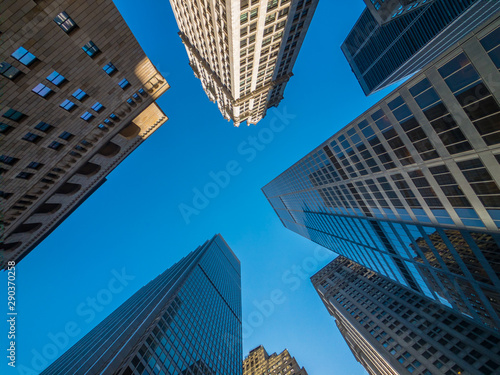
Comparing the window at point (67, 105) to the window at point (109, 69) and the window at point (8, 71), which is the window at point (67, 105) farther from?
the window at point (109, 69)

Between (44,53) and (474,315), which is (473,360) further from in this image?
(44,53)

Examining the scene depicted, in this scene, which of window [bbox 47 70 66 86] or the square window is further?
the square window

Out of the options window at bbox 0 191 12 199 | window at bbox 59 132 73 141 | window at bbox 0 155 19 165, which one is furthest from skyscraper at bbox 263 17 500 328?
window at bbox 0 191 12 199

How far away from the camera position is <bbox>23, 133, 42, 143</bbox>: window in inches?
819

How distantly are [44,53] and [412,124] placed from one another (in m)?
36.4

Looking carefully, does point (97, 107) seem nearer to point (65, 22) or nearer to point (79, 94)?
point (79, 94)

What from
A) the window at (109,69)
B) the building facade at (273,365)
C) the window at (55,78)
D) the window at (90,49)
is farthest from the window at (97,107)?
the building facade at (273,365)

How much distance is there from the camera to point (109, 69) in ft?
79.0

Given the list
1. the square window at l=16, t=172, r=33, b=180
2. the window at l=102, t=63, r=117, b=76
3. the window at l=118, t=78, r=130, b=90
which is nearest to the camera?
the square window at l=16, t=172, r=33, b=180

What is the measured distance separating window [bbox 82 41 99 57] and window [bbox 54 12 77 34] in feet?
5.54

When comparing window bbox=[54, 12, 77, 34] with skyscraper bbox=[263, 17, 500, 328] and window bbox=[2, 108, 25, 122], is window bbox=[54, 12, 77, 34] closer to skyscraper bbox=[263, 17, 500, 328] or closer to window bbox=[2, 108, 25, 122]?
window bbox=[2, 108, 25, 122]

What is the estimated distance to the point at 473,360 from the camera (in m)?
42.4

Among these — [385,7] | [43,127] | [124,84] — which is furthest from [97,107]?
[385,7]

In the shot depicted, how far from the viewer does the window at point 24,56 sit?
1698 cm
